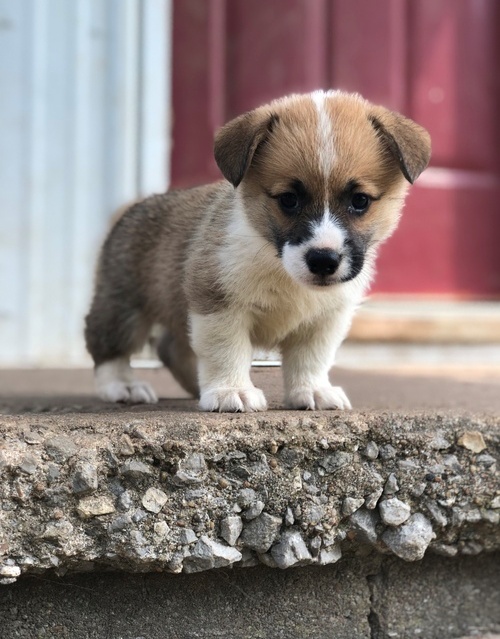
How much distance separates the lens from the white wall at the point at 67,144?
403 centimetres

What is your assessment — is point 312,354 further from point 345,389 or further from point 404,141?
point 404,141

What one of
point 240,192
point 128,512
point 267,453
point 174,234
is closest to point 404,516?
point 267,453

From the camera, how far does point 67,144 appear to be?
410 centimetres

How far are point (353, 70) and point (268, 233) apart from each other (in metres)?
2.26

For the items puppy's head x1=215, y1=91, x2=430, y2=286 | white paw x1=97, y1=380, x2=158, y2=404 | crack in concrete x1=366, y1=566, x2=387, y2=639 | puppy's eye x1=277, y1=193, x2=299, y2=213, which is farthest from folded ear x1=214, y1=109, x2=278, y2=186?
crack in concrete x1=366, y1=566, x2=387, y2=639

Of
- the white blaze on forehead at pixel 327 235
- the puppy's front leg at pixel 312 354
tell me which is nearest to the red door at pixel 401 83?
the puppy's front leg at pixel 312 354

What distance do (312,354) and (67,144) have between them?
209cm

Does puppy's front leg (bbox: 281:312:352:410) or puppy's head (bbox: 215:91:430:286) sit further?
puppy's front leg (bbox: 281:312:352:410)

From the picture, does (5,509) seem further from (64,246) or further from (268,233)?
(64,246)

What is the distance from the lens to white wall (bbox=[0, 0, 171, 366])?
13.2ft

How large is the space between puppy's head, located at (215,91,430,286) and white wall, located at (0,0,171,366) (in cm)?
189

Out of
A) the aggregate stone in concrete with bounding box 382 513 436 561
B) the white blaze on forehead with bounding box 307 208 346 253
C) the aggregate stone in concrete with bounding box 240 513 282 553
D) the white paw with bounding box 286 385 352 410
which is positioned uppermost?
the white blaze on forehead with bounding box 307 208 346 253

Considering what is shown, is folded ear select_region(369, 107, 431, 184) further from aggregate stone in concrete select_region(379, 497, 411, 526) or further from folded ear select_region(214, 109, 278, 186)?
aggregate stone in concrete select_region(379, 497, 411, 526)

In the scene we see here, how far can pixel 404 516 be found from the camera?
1964 millimetres
